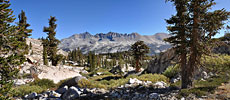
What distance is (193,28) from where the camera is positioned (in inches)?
356

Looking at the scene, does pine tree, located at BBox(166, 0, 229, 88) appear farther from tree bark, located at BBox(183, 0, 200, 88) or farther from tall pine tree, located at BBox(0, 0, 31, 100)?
tall pine tree, located at BBox(0, 0, 31, 100)

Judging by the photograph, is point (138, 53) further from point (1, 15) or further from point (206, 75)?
point (1, 15)

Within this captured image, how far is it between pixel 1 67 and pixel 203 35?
12.2 metres

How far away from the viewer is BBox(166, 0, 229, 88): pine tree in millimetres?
8489

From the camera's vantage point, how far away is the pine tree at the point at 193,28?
8.49 m

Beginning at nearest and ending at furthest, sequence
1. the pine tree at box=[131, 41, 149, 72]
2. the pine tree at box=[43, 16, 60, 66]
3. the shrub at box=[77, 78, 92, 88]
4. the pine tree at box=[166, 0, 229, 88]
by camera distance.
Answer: the pine tree at box=[166, 0, 229, 88]
the shrub at box=[77, 78, 92, 88]
the pine tree at box=[131, 41, 149, 72]
the pine tree at box=[43, 16, 60, 66]

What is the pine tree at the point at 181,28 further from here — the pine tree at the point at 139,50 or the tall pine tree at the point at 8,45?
the pine tree at the point at 139,50

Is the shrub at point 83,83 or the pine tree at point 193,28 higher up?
the pine tree at point 193,28

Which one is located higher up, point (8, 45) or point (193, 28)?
point (193, 28)

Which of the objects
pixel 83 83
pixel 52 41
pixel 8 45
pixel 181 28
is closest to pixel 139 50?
pixel 83 83

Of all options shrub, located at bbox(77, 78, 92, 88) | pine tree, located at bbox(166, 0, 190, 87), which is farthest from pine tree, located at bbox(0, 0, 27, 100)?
pine tree, located at bbox(166, 0, 190, 87)

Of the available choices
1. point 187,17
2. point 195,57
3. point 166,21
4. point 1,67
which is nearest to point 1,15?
point 1,67

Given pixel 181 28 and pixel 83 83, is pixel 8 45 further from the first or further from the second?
pixel 181 28

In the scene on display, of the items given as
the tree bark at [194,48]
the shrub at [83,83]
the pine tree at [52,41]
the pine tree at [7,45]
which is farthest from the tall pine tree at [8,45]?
the pine tree at [52,41]
